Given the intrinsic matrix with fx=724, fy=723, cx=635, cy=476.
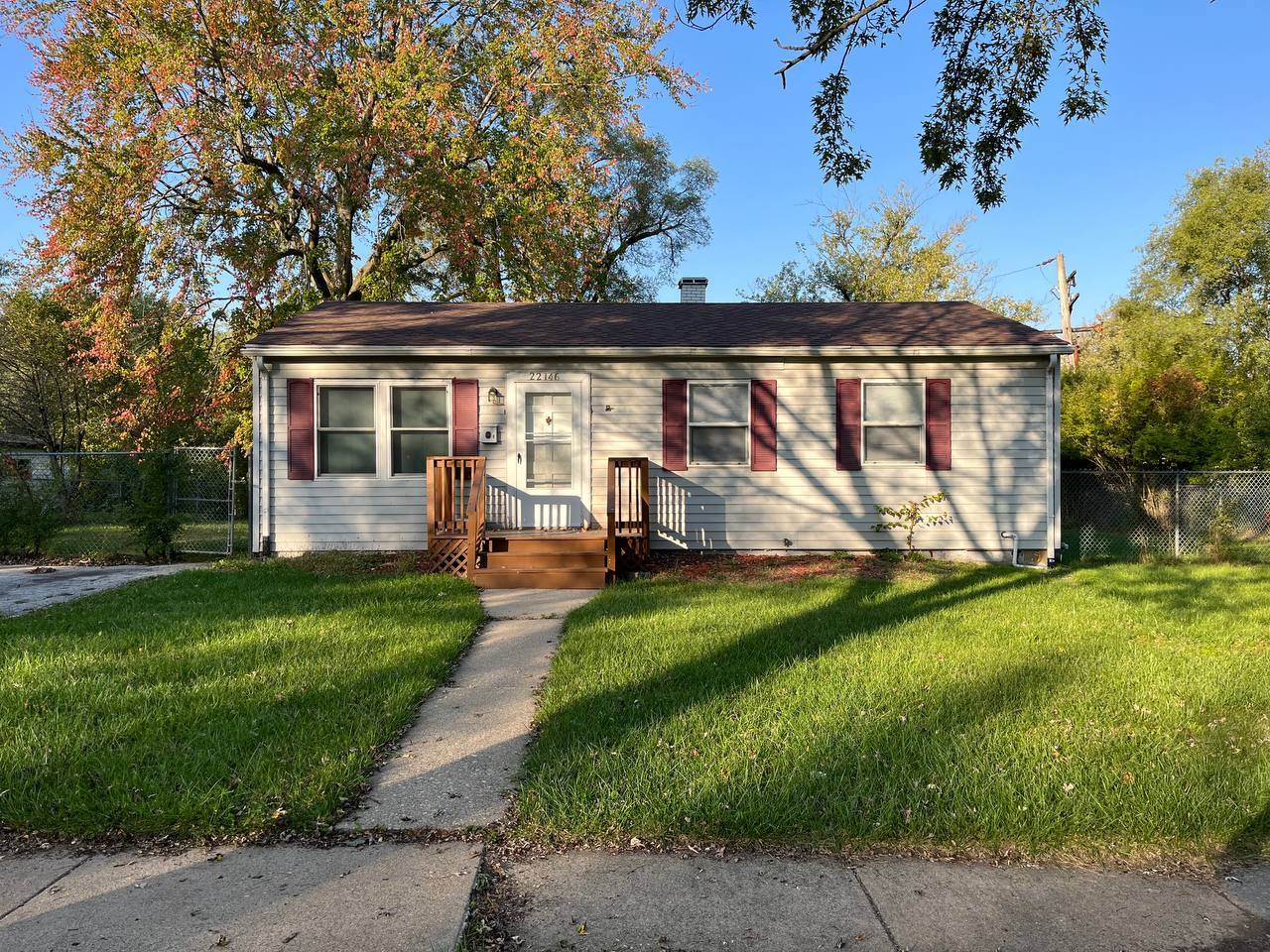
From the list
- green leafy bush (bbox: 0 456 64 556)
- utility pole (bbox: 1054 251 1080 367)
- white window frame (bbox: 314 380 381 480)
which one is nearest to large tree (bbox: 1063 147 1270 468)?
utility pole (bbox: 1054 251 1080 367)

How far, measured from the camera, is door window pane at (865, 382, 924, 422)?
991 centimetres

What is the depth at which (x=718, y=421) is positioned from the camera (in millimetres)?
9914

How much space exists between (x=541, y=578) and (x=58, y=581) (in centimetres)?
553

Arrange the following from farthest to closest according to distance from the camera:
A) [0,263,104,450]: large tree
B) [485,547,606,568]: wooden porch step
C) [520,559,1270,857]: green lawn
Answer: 1. [0,263,104,450]: large tree
2. [485,547,606,568]: wooden porch step
3. [520,559,1270,857]: green lawn

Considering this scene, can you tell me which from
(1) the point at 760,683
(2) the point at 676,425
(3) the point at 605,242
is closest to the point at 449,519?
(2) the point at 676,425

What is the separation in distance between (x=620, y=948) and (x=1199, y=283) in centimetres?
3184

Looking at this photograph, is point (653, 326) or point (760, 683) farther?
point (653, 326)

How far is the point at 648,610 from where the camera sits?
6492mm

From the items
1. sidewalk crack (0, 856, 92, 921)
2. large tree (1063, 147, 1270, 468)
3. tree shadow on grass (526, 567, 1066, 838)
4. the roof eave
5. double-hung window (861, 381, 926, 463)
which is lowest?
sidewalk crack (0, 856, 92, 921)

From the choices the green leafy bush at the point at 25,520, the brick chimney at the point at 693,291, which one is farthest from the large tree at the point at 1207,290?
the green leafy bush at the point at 25,520

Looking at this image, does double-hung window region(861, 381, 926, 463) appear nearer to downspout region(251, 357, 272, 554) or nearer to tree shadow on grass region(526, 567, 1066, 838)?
tree shadow on grass region(526, 567, 1066, 838)

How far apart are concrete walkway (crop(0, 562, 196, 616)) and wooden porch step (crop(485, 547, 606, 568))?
406cm

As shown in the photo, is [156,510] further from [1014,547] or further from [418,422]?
[1014,547]

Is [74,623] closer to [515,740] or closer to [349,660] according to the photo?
[349,660]
